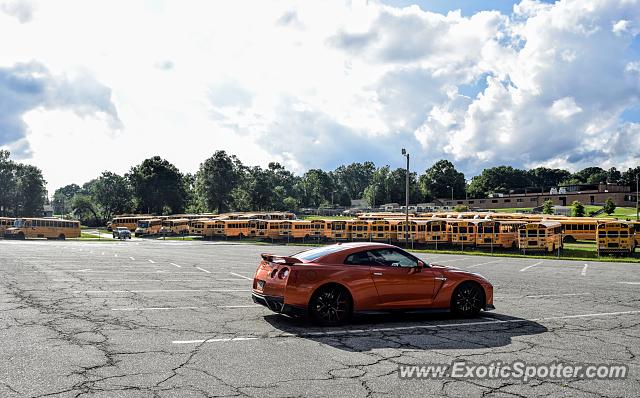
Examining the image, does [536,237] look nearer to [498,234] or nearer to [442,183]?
[498,234]

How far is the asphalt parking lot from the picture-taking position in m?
6.04

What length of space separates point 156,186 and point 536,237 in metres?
92.7

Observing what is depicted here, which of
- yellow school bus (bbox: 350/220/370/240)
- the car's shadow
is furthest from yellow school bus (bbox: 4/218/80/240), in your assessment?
the car's shadow

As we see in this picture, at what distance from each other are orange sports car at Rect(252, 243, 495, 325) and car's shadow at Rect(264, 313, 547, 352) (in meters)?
0.29

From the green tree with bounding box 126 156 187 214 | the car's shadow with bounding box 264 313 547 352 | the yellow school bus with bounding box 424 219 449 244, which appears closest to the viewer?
the car's shadow with bounding box 264 313 547 352

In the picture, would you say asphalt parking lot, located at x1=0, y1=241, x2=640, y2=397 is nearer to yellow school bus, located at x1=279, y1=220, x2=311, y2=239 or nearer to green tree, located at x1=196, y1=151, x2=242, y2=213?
yellow school bus, located at x1=279, y1=220, x2=311, y2=239

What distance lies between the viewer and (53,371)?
6383mm

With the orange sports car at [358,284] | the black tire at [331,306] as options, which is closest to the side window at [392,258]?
the orange sports car at [358,284]

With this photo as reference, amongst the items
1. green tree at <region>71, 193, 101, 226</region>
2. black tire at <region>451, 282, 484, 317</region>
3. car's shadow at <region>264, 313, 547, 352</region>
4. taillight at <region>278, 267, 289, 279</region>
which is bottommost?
car's shadow at <region>264, 313, 547, 352</region>

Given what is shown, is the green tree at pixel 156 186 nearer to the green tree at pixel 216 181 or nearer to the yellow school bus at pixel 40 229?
the green tree at pixel 216 181

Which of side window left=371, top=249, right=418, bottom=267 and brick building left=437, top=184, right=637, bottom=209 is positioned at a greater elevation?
brick building left=437, top=184, right=637, bottom=209

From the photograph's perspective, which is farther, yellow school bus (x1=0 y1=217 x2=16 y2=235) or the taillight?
yellow school bus (x1=0 y1=217 x2=16 y2=235)

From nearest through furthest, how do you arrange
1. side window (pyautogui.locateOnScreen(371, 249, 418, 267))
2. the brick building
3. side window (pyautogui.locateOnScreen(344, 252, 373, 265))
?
side window (pyautogui.locateOnScreen(344, 252, 373, 265)) < side window (pyautogui.locateOnScreen(371, 249, 418, 267)) < the brick building

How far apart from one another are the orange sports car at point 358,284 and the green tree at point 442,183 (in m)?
162
